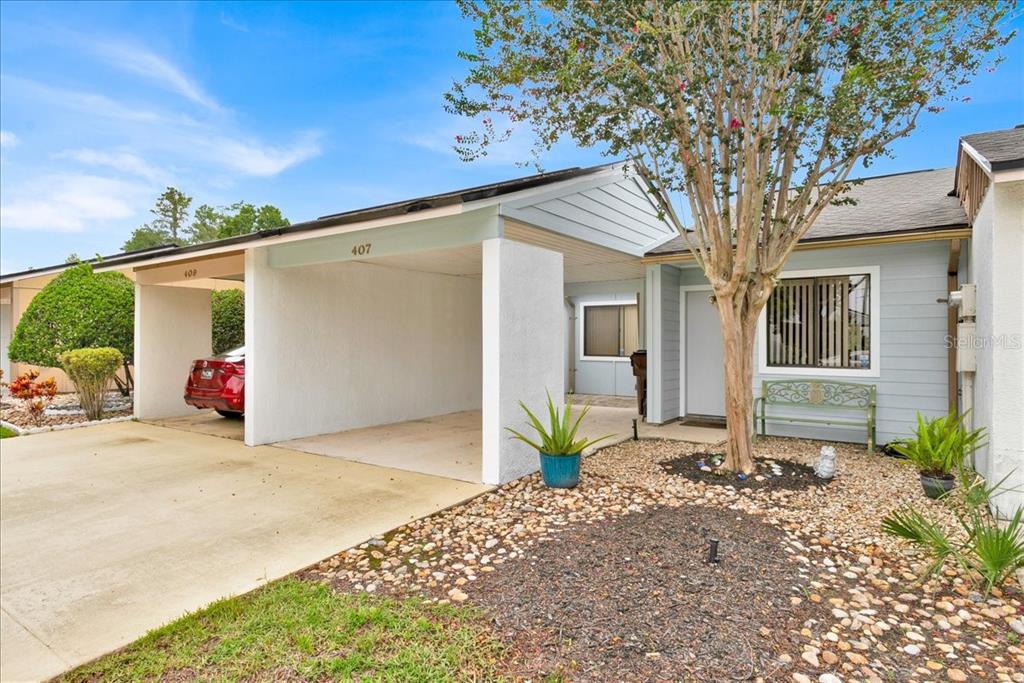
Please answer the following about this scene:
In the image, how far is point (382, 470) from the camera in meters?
5.95

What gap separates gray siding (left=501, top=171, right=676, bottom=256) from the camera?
573 centimetres

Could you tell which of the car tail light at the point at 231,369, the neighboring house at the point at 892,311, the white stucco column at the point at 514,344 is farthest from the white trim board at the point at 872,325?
A: the car tail light at the point at 231,369

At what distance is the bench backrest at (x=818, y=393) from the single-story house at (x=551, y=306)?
0.16 meters

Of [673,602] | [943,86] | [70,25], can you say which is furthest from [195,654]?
[70,25]

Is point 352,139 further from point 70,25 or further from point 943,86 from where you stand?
point 943,86

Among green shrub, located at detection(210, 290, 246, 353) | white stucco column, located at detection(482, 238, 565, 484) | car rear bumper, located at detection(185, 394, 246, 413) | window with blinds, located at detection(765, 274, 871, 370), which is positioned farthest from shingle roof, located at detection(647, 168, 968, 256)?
green shrub, located at detection(210, 290, 246, 353)

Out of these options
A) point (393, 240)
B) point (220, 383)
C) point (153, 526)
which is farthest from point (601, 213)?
point (220, 383)

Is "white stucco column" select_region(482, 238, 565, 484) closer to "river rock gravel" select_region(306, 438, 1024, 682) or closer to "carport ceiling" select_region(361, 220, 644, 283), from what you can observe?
"carport ceiling" select_region(361, 220, 644, 283)

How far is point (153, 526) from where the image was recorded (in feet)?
14.1

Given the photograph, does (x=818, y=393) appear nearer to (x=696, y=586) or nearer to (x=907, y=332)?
(x=907, y=332)

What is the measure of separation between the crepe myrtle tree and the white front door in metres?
3.05

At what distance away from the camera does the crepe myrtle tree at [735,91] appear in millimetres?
4676

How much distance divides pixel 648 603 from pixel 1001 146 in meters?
5.04

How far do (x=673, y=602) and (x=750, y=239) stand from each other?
3.66 meters
